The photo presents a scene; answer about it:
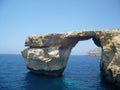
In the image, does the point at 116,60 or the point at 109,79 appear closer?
the point at 116,60

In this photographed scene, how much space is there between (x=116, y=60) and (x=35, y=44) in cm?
1985

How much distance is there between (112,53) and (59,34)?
13434mm

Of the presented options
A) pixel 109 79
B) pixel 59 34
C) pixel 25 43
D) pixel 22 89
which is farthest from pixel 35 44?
pixel 109 79

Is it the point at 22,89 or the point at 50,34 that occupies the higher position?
the point at 50,34

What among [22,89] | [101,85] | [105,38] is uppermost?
[105,38]

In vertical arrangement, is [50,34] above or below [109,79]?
above

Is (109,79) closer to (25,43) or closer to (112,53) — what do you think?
(112,53)

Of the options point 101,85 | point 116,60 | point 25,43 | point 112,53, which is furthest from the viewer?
point 25,43

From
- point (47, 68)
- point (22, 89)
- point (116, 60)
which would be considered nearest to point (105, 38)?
point (116, 60)

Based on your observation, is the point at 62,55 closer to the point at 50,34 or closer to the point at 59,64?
the point at 59,64

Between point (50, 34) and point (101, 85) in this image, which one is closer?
point (101, 85)

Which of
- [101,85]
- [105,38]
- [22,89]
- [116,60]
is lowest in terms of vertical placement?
[101,85]

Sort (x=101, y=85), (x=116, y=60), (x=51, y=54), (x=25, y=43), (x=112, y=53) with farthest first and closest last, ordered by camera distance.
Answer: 1. (x=25, y=43)
2. (x=51, y=54)
3. (x=101, y=85)
4. (x=112, y=53)
5. (x=116, y=60)

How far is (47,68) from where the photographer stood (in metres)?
41.0
